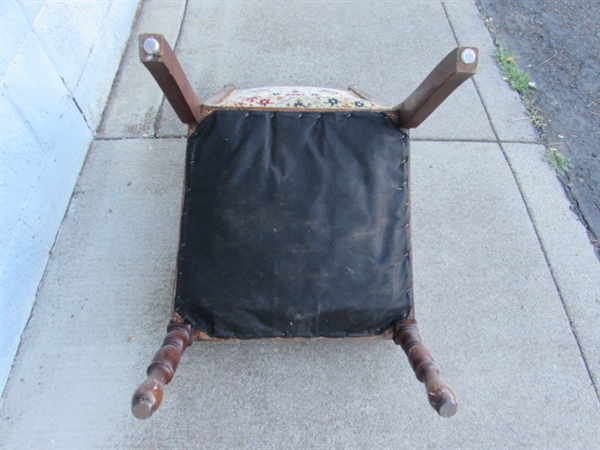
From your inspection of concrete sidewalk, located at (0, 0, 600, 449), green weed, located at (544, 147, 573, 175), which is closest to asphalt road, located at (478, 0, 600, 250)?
green weed, located at (544, 147, 573, 175)

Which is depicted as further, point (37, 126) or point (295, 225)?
point (37, 126)

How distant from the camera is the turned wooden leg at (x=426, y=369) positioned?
1053mm

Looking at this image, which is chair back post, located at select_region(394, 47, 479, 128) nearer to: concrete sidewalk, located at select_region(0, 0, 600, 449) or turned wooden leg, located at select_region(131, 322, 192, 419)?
concrete sidewalk, located at select_region(0, 0, 600, 449)

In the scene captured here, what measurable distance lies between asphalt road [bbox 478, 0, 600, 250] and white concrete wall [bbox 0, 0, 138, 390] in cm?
245

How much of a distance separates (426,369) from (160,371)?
2.35 ft

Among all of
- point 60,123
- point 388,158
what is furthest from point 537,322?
Answer: point 60,123

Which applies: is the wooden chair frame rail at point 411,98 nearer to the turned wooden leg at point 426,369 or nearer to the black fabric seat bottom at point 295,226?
the black fabric seat bottom at point 295,226

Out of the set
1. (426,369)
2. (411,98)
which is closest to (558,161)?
(411,98)

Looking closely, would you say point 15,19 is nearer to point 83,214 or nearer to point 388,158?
point 83,214

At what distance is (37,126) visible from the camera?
181 centimetres

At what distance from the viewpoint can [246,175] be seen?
1.33 m

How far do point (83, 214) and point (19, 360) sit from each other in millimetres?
674

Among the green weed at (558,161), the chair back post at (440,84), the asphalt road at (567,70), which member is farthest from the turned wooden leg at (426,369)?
the green weed at (558,161)

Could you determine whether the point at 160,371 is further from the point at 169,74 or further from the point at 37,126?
the point at 37,126
